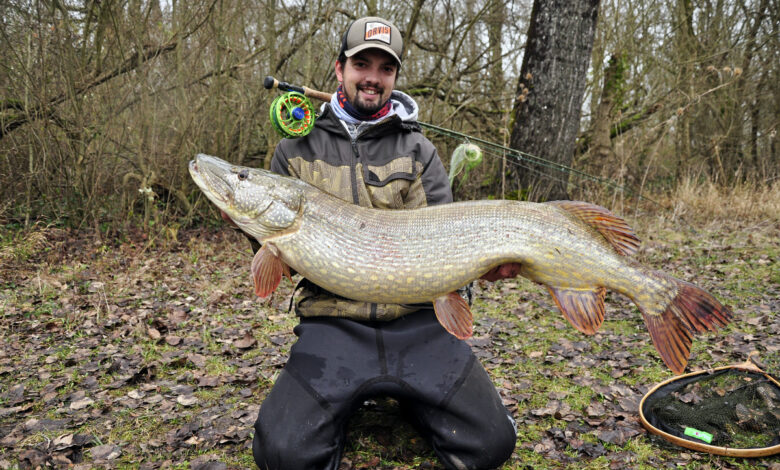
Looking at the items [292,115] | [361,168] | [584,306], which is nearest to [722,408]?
[584,306]

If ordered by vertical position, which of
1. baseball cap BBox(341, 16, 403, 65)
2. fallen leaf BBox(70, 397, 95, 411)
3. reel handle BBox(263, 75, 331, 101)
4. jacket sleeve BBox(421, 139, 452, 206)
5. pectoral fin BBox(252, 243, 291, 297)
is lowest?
fallen leaf BBox(70, 397, 95, 411)

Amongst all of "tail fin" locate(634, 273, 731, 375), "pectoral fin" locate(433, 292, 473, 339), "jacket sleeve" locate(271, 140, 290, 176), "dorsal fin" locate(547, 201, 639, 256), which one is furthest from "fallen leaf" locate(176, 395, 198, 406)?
"tail fin" locate(634, 273, 731, 375)

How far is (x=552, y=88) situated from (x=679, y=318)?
3.84 m

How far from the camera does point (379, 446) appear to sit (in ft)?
7.00

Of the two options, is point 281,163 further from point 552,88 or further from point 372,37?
point 552,88

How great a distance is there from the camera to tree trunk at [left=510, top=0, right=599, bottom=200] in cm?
495

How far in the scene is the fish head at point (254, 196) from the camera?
1.98 m

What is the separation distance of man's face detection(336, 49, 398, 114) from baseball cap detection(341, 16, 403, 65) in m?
0.06

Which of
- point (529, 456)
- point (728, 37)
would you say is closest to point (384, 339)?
point (529, 456)

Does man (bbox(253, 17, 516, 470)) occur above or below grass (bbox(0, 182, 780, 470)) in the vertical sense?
above

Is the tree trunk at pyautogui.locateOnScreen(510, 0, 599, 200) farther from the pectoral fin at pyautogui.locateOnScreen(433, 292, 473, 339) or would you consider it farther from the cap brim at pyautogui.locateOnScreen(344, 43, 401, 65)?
the pectoral fin at pyautogui.locateOnScreen(433, 292, 473, 339)

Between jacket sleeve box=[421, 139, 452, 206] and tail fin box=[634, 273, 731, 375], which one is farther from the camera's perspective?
jacket sleeve box=[421, 139, 452, 206]

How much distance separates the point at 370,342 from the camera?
7.00 ft

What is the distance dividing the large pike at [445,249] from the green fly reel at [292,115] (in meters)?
0.29
